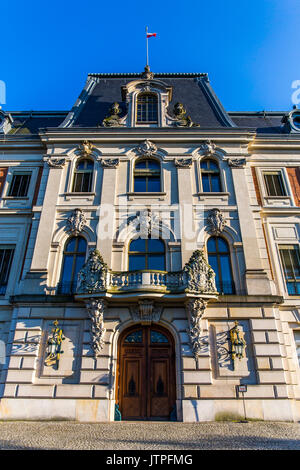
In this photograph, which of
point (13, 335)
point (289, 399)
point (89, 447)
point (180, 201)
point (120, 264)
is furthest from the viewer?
point (180, 201)

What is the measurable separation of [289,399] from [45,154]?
62.0 ft

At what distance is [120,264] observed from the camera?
652 inches

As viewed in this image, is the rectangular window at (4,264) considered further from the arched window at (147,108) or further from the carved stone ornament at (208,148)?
the carved stone ornament at (208,148)

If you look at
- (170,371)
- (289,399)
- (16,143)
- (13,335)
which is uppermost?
(16,143)

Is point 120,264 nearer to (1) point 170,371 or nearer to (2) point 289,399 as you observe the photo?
(1) point 170,371

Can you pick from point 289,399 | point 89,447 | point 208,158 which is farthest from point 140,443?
point 208,158

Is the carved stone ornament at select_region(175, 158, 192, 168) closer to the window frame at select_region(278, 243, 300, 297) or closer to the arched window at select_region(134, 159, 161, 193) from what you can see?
the arched window at select_region(134, 159, 161, 193)

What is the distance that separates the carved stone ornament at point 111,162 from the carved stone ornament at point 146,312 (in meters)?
9.06

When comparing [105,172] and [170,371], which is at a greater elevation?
[105,172]

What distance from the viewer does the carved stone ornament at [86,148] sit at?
2012cm

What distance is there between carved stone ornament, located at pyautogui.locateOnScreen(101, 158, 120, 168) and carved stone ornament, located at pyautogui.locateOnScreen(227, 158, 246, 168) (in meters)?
6.98

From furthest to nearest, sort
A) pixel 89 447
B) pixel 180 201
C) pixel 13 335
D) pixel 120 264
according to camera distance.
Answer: pixel 180 201 → pixel 120 264 → pixel 13 335 → pixel 89 447

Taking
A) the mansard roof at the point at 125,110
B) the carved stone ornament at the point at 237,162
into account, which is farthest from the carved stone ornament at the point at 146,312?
the mansard roof at the point at 125,110

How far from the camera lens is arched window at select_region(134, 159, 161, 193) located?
765 inches
